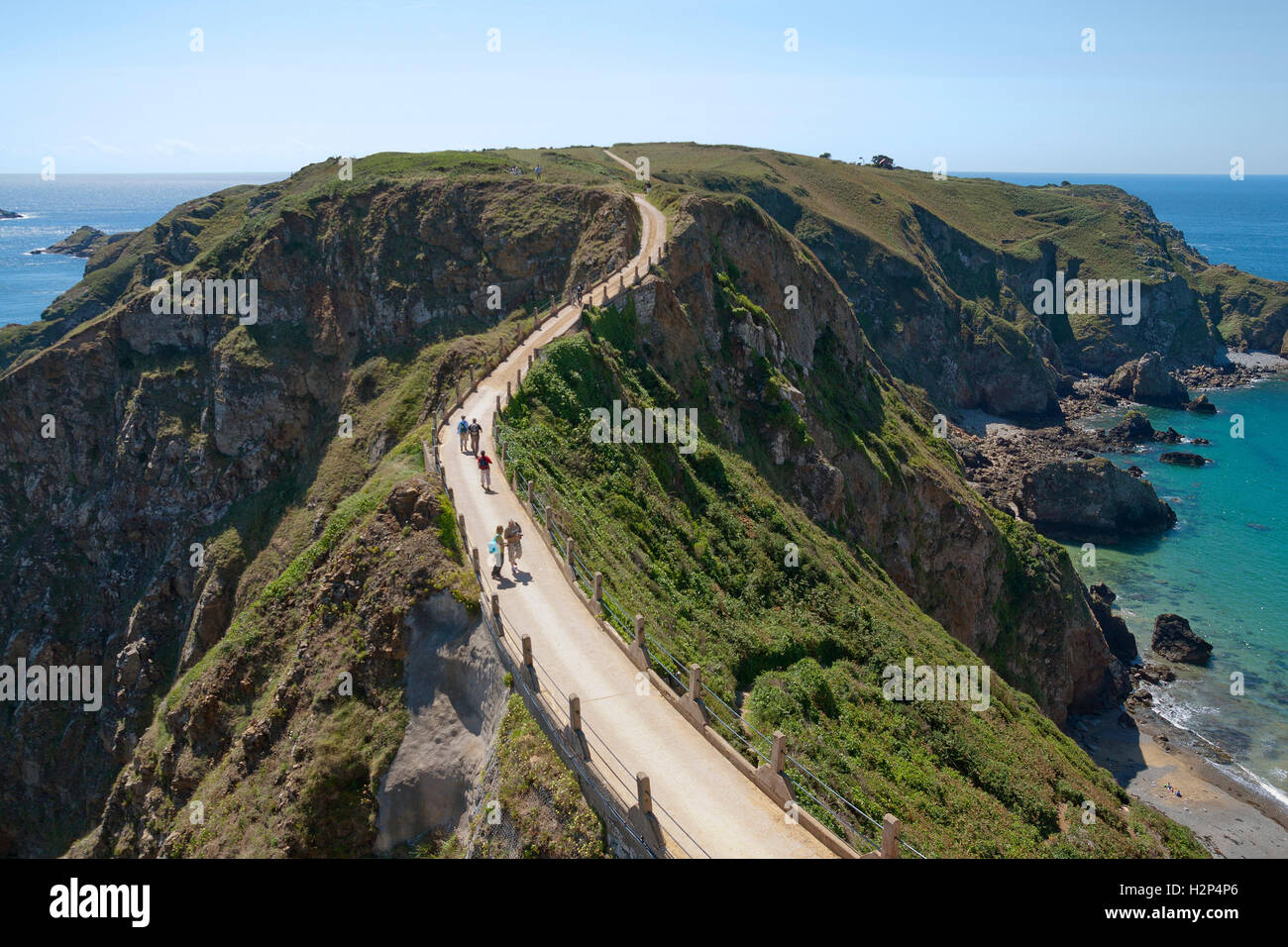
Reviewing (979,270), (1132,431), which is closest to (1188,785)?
(1132,431)

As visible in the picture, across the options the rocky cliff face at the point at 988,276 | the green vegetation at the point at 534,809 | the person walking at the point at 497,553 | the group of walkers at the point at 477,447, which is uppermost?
the rocky cliff face at the point at 988,276

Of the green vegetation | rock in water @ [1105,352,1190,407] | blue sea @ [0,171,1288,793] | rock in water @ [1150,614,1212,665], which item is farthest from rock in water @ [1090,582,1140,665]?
rock in water @ [1105,352,1190,407]

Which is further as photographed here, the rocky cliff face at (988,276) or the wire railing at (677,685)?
the rocky cliff face at (988,276)

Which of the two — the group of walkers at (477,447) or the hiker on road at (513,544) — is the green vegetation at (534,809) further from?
the group of walkers at (477,447)

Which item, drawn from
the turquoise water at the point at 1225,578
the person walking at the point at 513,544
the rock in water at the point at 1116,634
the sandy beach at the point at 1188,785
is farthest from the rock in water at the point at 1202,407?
the person walking at the point at 513,544

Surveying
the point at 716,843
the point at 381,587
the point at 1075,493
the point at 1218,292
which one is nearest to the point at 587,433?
the point at 381,587

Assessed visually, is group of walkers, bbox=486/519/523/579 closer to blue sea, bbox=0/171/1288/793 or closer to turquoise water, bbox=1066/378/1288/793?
blue sea, bbox=0/171/1288/793

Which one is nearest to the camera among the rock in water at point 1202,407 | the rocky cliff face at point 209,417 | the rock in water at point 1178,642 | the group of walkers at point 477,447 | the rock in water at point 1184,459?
the group of walkers at point 477,447

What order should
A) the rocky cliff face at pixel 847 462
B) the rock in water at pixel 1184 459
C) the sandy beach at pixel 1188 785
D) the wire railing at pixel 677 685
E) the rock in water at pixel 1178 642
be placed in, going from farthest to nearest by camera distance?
the rock in water at pixel 1184 459
the rock in water at pixel 1178 642
the rocky cliff face at pixel 847 462
the sandy beach at pixel 1188 785
the wire railing at pixel 677 685
